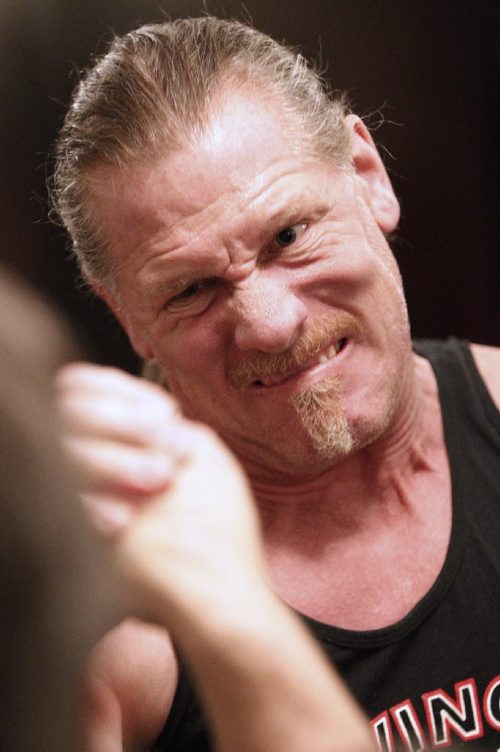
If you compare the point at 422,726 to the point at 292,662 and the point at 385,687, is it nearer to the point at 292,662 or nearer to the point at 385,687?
the point at 385,687

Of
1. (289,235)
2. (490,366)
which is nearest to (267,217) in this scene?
(289,235)

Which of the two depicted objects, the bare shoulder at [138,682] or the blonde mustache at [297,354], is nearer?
the bare shoulder at [138,682]

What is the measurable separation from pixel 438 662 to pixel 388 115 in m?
0.71

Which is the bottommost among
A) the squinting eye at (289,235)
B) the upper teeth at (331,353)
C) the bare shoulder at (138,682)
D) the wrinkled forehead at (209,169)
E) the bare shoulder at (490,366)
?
the bare shoulder at (138,682)

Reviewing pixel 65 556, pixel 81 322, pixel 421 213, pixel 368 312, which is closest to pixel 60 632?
pixel 65 556

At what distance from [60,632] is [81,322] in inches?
27.4

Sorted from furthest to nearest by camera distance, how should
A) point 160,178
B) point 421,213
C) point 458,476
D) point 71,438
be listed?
point 421,213 < point 458,476 < point 160,178 < point 71,438

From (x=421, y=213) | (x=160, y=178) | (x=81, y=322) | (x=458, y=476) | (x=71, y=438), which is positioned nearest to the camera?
(x=71, y=438)

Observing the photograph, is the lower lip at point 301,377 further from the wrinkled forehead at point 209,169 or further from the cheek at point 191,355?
the wrinkled forehead at point 209,169

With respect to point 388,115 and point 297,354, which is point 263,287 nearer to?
point 297,354

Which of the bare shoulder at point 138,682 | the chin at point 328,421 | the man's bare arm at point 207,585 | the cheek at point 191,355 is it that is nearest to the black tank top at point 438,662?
the bare shoulder at point 138,682

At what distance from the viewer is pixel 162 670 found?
0.87 meters

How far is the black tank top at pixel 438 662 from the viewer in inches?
32.8

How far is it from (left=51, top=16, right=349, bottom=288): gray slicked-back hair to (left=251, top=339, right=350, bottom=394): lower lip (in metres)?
0.21
